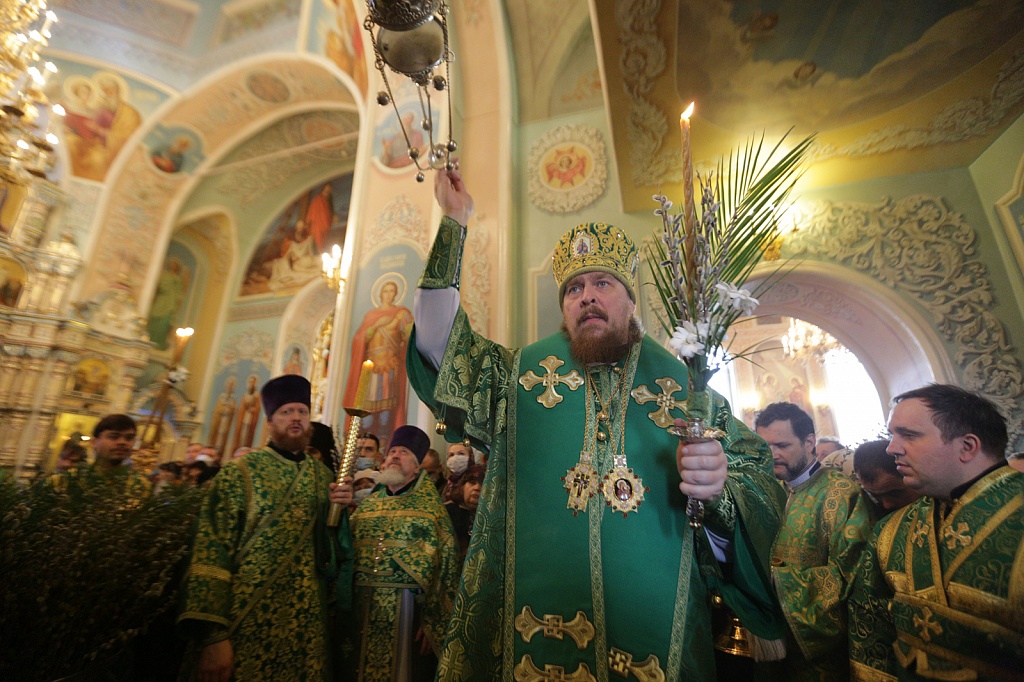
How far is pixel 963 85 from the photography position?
440 cm

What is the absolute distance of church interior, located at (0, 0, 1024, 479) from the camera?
4.35 metres

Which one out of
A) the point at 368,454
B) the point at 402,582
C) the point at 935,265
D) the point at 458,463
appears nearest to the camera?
the point at 402,582

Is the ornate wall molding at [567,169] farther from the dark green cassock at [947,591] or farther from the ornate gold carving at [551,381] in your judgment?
the dark green cassock at [947,591]

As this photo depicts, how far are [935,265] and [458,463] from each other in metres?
5.32

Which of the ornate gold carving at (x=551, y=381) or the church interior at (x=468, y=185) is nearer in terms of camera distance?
the ornate gold carving at (x=551, y=381)

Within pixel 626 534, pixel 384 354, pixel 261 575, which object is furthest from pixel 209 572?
pixel 384 354

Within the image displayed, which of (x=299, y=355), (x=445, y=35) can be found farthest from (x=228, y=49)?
(x=445, y=35)

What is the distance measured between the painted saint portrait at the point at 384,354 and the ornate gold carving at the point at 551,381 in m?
3.61

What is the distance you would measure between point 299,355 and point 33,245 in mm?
6015

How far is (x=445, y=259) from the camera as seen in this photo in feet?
5.76

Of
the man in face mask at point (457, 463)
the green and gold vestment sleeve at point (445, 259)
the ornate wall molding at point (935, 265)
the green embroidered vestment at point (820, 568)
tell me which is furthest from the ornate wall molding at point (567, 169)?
the green and gold vestment sleeve at point (445, 259)

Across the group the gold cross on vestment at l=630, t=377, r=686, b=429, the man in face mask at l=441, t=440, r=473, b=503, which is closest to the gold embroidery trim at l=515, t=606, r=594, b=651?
the gold cross on vestment at l=630, t=377, r=686, b=429

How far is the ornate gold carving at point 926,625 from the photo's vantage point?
1589mm

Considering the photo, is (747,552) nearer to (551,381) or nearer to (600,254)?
(551,381)
